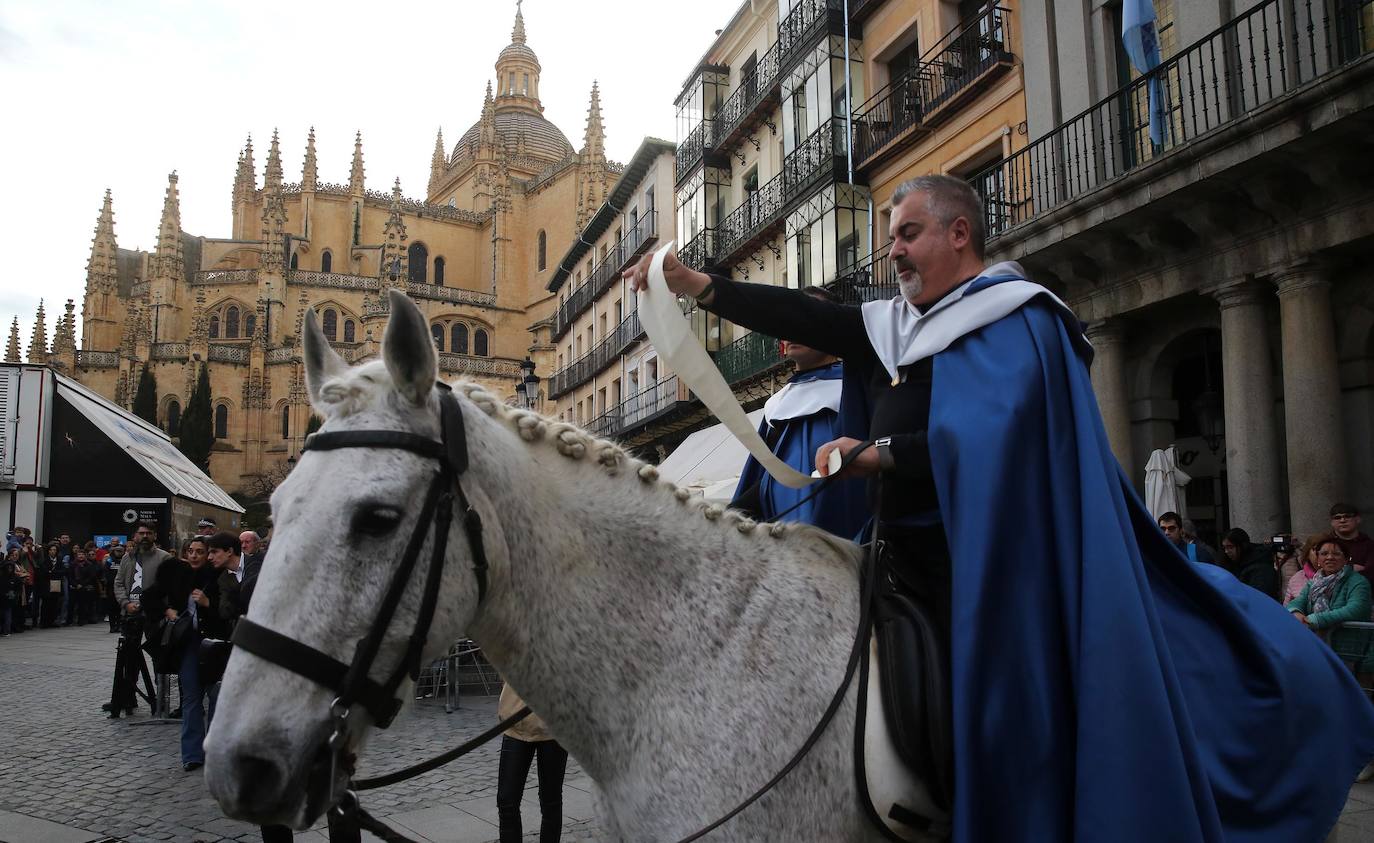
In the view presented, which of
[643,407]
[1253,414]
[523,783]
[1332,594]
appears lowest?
[523,783]

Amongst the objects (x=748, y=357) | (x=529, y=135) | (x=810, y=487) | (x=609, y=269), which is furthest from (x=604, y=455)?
(x=529, y=135)

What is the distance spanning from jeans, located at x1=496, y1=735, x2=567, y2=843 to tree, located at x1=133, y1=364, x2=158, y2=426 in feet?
226

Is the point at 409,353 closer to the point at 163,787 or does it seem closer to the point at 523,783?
the point at 523,783

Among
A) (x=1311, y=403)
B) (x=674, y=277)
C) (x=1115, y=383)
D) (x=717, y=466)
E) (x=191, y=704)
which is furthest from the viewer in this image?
(x=1115, y=383)

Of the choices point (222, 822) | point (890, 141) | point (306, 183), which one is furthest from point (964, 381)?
point (306, 183)

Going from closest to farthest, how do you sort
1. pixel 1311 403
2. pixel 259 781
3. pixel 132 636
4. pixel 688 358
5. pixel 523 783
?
pixel 259 781, pixel 688 358, pixel 523 783, pixel 1311 403, pixel 132 636

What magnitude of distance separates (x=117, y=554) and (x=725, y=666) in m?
26.8

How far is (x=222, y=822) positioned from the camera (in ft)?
20.7

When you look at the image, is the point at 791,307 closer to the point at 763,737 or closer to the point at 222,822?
the point at 763,737

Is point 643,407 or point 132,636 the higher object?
point 643,407

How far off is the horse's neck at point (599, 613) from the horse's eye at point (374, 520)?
264mm

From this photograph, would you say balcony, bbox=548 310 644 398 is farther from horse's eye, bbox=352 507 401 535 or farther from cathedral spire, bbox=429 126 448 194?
cathedral spire, bbox=429 126 448 194

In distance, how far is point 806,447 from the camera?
381cm

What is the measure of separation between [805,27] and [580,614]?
67.1 ft
